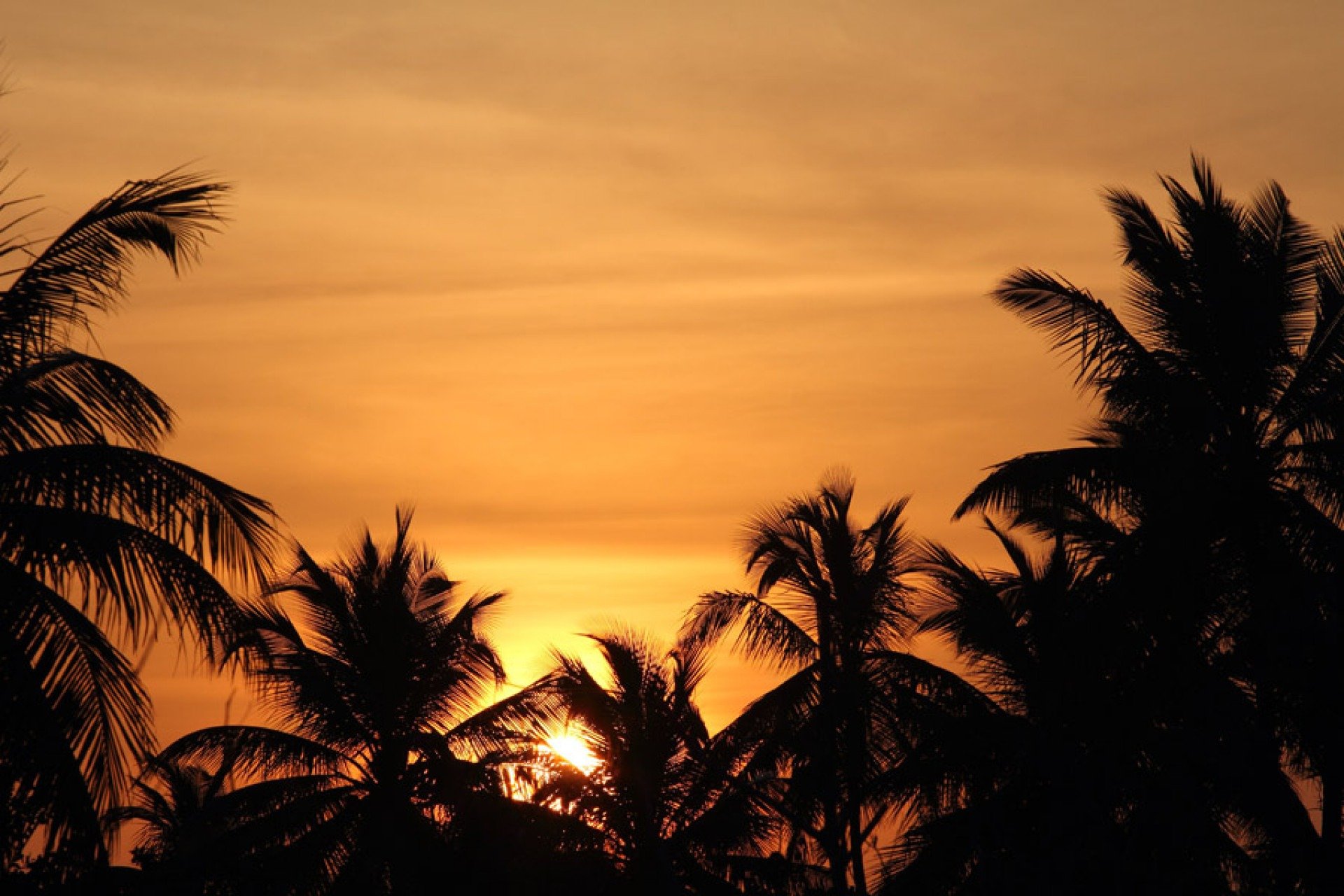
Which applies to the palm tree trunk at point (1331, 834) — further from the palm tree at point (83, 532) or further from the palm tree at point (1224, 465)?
the palm tree at point (83, 532)

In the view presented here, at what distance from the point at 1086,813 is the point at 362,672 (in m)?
10.6

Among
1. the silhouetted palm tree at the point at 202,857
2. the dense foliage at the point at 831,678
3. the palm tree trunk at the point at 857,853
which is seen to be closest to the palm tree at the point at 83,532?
the dense foliage at the point at 831,678

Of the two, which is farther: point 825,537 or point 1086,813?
point 825,537

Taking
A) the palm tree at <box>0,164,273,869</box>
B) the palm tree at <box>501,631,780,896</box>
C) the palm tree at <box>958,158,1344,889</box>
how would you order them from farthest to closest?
1. the palm tree at <box>501,631,780,896</box>
2. the palm tree at <box>958,158,1344,889</box>
3. the palm tree at <box>0,164,273,869</box>

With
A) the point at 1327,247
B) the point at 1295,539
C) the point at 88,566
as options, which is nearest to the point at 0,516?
the point at 88,566

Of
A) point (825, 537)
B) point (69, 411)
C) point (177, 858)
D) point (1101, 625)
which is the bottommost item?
point (177, 858)

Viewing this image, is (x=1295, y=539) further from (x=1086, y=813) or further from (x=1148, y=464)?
(x=1086, y=813)

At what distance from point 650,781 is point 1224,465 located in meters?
9.84

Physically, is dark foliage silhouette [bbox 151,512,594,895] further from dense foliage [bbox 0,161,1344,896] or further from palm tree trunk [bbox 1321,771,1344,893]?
palm tree trunk [bbox 1321,771,1344,893]

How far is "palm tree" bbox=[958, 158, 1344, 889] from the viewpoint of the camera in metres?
15.9

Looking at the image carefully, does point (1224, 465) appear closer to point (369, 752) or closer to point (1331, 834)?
point (1331, 834)

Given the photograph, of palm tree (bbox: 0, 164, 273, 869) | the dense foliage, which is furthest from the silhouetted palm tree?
palm tree (bbox: 0, 164, 273, 869)

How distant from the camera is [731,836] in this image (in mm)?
22516

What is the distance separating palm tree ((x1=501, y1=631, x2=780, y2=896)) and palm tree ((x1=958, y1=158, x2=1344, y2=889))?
7.09m
